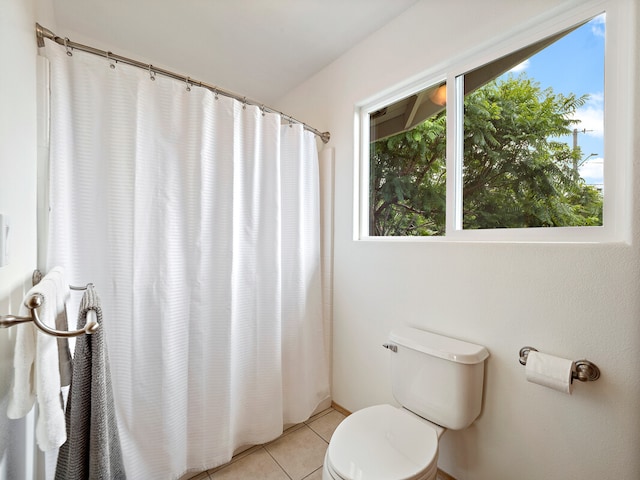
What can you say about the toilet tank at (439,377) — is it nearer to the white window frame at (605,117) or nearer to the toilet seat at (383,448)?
the toilet seat at (383,448)

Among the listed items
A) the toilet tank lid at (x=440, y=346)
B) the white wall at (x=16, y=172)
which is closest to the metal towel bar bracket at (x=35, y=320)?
the white wall at (x=16, y=172)

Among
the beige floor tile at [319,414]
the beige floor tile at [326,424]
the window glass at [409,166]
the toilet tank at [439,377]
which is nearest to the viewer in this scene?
the toilet tank at [439,377]

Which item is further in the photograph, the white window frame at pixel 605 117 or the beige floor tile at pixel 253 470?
the beige floor tile at pixel 253 470

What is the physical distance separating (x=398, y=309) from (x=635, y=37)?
54.3 inches

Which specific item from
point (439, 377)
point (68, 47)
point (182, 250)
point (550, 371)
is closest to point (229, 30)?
point (68, 47)

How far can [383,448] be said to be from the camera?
3.38 ft

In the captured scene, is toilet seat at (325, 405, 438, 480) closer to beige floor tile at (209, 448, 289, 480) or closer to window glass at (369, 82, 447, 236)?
beige floor tile at (209, 448, 289, 480)

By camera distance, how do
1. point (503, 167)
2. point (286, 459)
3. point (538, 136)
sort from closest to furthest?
point (538, 136), point (503, 167), point (286, 459)

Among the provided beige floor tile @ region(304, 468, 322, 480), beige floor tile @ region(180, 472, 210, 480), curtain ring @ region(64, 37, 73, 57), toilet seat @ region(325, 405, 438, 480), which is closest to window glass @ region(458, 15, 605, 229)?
toilet seat @ region(325, 405, 438, 480)

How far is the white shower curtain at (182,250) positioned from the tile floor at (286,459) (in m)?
0.09

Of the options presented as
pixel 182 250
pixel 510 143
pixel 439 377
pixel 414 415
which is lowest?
pixel 414 415

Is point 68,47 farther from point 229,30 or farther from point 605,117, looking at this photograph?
point 605,117

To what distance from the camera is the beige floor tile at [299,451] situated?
144 cm

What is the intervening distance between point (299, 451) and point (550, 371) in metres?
1.35
